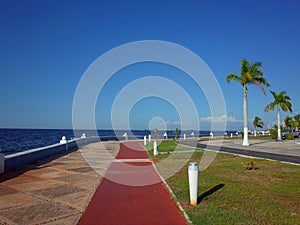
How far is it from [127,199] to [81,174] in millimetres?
4218

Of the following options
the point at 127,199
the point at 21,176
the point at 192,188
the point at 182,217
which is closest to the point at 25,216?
the point at 127,199

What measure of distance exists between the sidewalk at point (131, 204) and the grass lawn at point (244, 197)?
0.40 m

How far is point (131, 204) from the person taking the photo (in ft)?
20.5

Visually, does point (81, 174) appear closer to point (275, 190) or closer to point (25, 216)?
point (25, 216)

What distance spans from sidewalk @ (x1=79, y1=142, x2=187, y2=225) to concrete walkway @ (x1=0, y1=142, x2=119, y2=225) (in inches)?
12.2

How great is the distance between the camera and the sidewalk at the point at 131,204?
16.8ft

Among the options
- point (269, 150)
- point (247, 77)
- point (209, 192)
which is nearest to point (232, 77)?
point (247, 77)

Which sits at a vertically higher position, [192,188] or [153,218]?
[192,188]

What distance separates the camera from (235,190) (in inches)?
286

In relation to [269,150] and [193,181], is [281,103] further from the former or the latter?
[193,181]

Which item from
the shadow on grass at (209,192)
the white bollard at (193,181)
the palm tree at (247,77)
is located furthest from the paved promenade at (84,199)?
the palm tree at (247,77)

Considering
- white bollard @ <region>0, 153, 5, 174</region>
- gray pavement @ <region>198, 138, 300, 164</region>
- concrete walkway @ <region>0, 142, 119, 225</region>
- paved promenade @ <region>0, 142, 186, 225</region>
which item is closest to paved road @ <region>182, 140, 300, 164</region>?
gray pavement @ <region>198, 138, 300, 164</region>

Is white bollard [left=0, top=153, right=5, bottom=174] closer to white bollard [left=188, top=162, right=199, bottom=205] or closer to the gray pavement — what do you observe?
white bollard [left=188, top=162, right=199, bottom=205]

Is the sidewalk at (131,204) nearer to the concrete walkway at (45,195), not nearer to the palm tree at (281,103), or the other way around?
the concrete walkway at (45,195)
